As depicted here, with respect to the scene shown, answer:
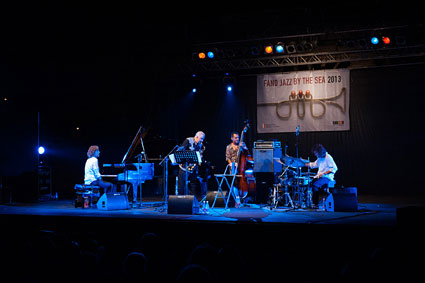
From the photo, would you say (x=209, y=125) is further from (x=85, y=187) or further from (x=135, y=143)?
(x=85, y=187)

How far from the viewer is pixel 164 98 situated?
1412cm

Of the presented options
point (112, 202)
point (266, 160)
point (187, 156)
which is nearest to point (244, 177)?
point (266, 160)

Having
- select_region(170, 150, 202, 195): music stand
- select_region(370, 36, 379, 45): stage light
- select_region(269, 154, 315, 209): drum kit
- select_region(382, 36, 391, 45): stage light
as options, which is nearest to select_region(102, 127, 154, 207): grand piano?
select_region(170, 150, 202, 195): music stand

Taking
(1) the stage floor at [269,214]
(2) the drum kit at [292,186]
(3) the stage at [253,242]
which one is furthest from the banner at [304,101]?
(3) the stage at [253,242]

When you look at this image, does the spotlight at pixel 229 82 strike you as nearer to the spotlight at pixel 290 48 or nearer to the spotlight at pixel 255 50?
the spotlight at pixel 255 50

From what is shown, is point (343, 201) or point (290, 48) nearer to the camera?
point (343, 201)

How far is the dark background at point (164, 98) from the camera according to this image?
1052 centimetres

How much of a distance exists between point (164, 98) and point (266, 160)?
19.8 ft

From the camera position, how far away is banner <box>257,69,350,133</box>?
40.1 feet

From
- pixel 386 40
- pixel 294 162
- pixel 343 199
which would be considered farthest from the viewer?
pixel 386 40

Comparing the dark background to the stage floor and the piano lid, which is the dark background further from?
the stage floor

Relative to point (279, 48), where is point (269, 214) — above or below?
below

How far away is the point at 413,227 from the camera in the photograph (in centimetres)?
432

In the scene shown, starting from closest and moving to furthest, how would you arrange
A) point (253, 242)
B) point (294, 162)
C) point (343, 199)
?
point (253, 242)
point (343, 199)
point (294, 162)
